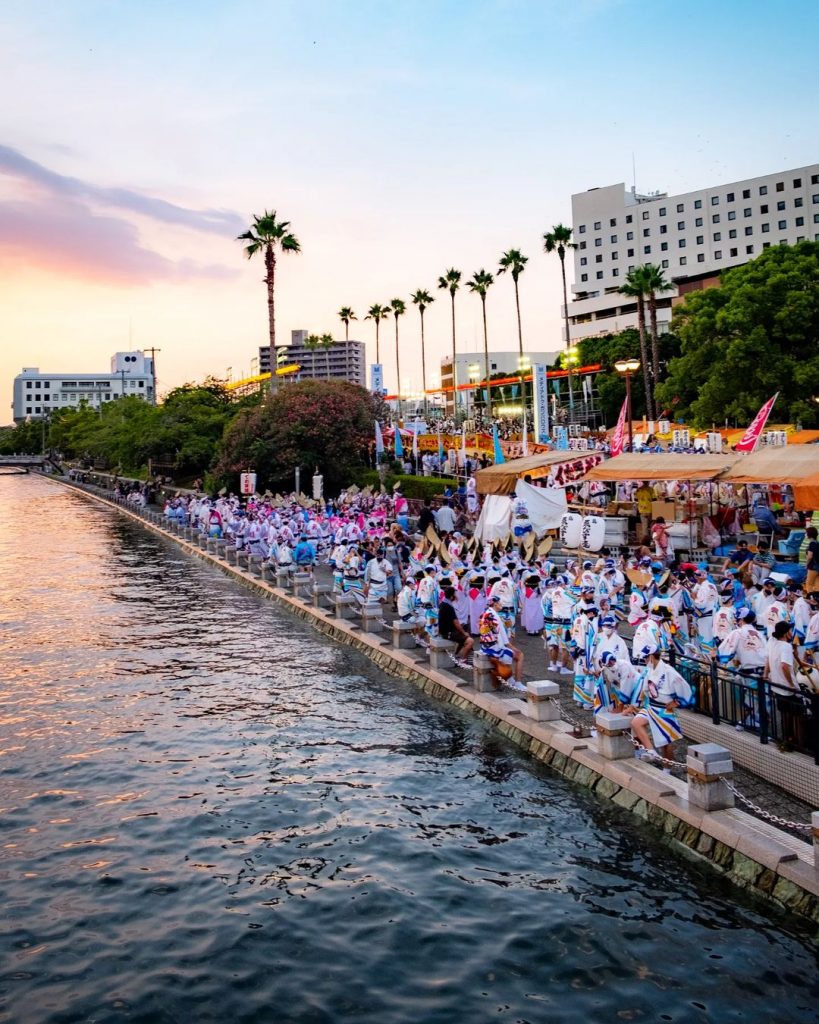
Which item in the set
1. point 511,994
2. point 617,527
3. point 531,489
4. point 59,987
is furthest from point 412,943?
point 617,527

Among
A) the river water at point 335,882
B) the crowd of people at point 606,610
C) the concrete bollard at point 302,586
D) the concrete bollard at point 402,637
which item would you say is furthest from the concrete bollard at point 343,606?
the river water at point 335,882

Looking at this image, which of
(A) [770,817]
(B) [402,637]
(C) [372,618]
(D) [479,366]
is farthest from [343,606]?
(D) [479,366]

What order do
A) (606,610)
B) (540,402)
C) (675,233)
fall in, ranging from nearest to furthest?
(606,610)
(540,402)
(675,233)

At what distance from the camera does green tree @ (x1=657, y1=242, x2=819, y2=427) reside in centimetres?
3859

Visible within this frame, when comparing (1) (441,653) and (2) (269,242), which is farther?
Result: (2) (269,242)

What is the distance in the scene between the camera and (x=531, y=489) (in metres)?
23.3

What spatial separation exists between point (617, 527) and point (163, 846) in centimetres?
1798

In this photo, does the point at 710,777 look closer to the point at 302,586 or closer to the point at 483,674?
the point at 483,674

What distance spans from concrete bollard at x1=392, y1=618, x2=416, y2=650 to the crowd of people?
0.28 m

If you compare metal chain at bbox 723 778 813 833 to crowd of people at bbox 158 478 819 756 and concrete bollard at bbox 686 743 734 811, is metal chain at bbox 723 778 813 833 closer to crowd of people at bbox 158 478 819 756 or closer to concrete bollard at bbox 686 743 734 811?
concrete bollard at bbox 686 743 734 811

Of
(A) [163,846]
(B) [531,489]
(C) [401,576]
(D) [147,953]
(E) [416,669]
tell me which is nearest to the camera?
(D) [147,953]

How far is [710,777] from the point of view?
32.2 feet

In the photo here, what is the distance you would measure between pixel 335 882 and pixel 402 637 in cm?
915

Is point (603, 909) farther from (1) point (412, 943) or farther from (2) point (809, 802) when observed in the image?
(2) point (809, 802)
